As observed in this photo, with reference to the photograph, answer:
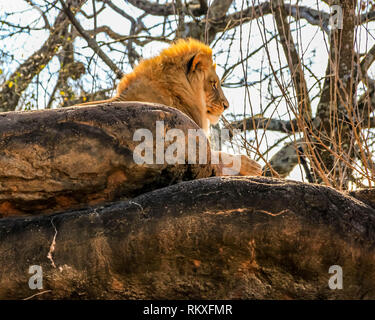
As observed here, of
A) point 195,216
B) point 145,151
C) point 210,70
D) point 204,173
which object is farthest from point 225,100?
point 195,216

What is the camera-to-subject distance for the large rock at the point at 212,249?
259cm

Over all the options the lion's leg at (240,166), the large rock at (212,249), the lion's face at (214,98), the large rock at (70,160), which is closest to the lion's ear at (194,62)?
the lion's face at (214,98)

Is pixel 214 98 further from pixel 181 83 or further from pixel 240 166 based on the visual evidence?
pixel 240 166

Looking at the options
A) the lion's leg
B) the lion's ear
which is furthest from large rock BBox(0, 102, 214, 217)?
the lion's ear

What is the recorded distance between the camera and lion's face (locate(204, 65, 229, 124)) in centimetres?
586

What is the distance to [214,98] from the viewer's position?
590cm

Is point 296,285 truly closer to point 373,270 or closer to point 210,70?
point 373,270

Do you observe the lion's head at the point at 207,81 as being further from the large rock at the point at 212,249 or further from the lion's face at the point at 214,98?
the large rock at the point at 212,249

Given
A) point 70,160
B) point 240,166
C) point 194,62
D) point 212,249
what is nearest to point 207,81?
point 194,62

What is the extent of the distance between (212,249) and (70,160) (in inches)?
35.9

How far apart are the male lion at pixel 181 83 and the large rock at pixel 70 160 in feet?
6.28

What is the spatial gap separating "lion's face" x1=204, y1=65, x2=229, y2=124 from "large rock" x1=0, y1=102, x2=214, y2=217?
2753 mm

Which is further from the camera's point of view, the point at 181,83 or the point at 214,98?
the point at 214,98
